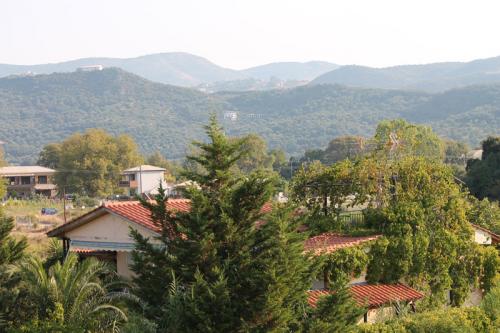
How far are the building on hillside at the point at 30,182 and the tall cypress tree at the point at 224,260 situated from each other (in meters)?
91.5

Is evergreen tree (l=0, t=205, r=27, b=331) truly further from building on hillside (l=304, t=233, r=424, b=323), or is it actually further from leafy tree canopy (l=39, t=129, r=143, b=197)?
leafy tree canopy (l=39, t=129, r=143, b=197)

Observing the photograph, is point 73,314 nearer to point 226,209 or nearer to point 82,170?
point 226,209

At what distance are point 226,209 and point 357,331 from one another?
360cm

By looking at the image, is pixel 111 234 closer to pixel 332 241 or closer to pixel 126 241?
pixel 126 241

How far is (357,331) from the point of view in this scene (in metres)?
15.5

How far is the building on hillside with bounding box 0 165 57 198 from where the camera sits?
104 meters

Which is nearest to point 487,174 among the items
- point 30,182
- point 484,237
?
point 484,237

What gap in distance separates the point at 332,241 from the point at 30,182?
89.6 m

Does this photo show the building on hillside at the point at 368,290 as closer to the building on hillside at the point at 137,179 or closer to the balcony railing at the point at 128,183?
the building on hillside at the point at 137,179

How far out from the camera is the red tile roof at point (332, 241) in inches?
723

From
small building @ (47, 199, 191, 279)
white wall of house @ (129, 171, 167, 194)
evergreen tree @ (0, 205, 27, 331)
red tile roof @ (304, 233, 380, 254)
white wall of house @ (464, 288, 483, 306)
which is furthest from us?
white wall of house @ (129, 171, 167, 194)

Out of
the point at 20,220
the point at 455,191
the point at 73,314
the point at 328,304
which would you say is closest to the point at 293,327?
the point at 328,304

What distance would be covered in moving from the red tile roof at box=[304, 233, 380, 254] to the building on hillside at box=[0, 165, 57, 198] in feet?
283

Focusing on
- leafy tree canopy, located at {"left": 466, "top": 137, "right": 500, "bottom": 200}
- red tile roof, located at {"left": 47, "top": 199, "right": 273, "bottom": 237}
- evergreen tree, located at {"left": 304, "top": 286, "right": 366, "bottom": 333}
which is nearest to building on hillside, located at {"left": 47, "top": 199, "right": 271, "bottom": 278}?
red tile roof, located at {"left": 47, "top": 199, "right": 273, "bottom": 237}
